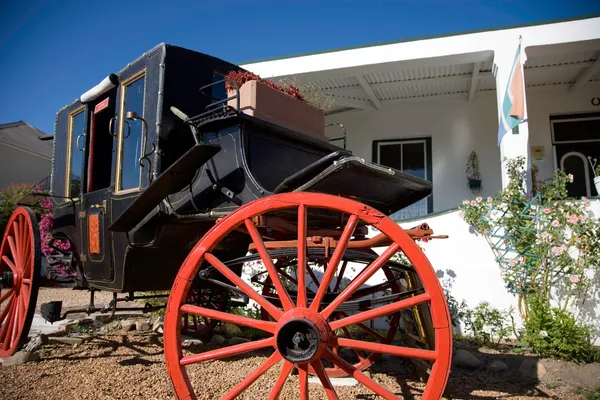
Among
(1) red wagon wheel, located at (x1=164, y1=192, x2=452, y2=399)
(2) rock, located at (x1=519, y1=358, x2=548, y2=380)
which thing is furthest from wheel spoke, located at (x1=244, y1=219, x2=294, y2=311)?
(2) rock, located at (x1=519, y1=358, x2=548, y2=380)

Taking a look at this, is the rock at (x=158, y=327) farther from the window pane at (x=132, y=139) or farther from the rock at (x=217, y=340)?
the window pane at (x=132, y=139)

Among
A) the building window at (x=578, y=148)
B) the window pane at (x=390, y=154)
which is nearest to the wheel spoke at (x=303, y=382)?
the window pane at (x=390, y=154)

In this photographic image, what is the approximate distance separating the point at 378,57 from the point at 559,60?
2.76 metres

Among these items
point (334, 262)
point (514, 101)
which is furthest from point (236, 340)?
point (514, 101)

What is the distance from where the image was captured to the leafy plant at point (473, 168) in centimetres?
791

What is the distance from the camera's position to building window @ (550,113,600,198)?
764cm

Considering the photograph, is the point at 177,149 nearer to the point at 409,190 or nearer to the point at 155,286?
the point at 155,286

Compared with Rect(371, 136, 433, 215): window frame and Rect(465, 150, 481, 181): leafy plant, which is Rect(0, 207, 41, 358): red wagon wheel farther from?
Rect(465, 150, 481, 181): leafy plant

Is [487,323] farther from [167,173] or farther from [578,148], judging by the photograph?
[578,148]

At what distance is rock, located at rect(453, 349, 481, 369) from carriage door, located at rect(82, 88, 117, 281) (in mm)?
3122

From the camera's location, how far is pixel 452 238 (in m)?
5.55

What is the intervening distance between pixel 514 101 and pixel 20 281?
574 cm

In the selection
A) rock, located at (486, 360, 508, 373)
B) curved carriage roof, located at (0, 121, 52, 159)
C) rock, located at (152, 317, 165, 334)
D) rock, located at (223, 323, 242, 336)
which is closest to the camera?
rock, located at (486, 360, 508, 373)

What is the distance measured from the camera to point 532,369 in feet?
12.8
